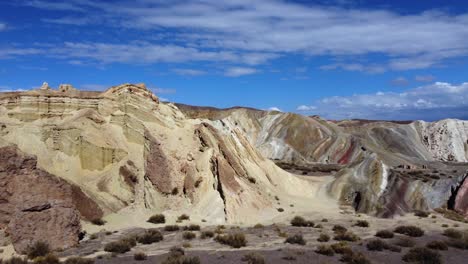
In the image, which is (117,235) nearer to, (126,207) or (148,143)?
(126,207)

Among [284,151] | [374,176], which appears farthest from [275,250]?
[284,151]

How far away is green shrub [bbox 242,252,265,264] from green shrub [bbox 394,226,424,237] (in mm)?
8100

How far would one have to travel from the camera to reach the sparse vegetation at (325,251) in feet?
51.9

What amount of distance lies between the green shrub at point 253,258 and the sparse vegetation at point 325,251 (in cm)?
235

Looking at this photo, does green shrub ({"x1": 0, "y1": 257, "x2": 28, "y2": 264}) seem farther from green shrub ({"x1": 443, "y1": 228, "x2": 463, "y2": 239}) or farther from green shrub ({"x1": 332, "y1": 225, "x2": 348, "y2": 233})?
green shrub ({"x1": 443, "y1": 228, "x2": 463, "y2": 239})

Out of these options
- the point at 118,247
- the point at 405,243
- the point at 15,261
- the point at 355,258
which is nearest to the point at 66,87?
the point at 118,247

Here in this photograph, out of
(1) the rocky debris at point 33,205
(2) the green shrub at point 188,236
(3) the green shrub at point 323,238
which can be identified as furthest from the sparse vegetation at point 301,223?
(1) the rocky debris at point 33,205

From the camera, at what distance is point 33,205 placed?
54.7ft

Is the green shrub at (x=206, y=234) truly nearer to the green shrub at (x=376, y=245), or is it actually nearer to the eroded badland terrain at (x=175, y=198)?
the eroded badland terrain at (x=175, y=198)

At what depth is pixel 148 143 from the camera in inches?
1001

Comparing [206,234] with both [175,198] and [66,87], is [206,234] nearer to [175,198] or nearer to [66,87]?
[175,198]

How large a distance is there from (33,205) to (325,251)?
10.3m

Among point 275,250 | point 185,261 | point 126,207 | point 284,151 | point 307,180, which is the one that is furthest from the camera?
point 284,151

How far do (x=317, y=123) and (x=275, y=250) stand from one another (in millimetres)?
59428
